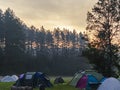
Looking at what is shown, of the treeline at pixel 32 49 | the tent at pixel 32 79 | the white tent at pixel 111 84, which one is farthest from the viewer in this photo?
the treeline at pixel 32 49

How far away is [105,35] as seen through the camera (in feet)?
136

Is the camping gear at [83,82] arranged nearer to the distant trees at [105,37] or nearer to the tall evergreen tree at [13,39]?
the distant trees at [105,37]

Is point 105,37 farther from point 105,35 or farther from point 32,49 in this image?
point 32,49

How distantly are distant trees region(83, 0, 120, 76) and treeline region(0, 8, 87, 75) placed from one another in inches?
1150

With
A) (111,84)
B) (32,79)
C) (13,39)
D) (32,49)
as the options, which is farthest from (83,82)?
Answer: (32,49)

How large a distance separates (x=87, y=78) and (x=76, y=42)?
123 m

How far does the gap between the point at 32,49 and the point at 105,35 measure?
89.2m

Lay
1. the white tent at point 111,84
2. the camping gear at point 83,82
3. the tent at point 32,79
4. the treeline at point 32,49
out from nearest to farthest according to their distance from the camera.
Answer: the white tent at point 111,84
the camping gear at point 83,82
the tent at point 32,79
the treeline at point 32,49

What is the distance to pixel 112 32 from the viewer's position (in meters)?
41.7

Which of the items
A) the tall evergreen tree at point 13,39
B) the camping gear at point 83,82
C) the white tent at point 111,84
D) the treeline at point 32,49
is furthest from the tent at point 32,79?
the tall evergreen tree at point 13,39

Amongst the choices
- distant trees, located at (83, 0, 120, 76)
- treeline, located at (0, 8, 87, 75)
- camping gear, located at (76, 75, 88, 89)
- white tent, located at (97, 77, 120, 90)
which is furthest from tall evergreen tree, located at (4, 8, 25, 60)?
white tent, located at (97, 77, 120, 90)

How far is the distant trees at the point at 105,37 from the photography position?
40500 millimetres

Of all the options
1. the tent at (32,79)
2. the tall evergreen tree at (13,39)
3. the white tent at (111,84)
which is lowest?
the tent at (32,79)

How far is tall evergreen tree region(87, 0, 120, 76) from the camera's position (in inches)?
1594
